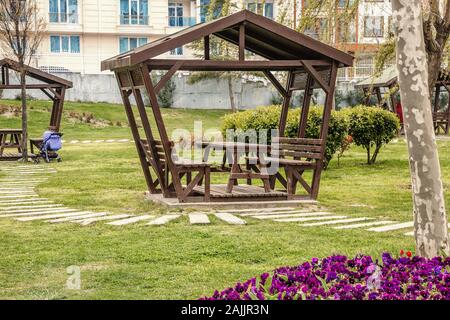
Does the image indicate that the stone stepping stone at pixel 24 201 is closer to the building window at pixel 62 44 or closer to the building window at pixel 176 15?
the building window at pixel 62 44

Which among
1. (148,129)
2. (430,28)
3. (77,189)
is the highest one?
(430,28)

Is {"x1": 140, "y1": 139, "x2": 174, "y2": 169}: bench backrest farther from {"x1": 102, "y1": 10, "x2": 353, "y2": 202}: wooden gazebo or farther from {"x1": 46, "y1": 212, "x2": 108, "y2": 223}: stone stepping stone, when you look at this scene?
{"x1": 46, "y1": 212, "x2": 108, "y2": 223}: stone stepping stone

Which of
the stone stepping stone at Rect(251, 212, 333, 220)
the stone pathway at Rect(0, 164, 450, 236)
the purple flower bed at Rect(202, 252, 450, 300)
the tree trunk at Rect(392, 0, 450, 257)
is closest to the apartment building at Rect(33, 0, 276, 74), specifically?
the stone pathway at Rect(0, 164, 450, 236)

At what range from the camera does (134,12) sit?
58.1 m

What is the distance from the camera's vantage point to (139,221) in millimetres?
11992

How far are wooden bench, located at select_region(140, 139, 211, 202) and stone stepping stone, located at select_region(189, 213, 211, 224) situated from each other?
106 cm

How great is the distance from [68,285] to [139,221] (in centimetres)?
420

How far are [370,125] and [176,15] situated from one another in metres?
39.6

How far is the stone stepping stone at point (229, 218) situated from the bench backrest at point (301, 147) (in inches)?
79.8

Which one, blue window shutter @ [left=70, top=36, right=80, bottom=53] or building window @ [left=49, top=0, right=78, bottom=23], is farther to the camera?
blue window shutter @ [left=70, top=36, right=80, bottom=53]

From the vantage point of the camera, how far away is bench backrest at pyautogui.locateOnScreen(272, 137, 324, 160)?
1412 cm
